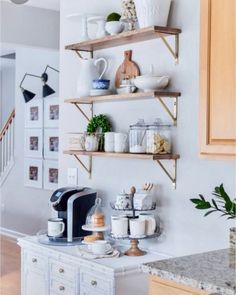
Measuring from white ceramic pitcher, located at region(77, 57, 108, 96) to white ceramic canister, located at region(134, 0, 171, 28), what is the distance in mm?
534

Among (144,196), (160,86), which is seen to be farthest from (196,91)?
(144,196)

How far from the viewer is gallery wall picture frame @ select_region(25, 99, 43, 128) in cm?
668

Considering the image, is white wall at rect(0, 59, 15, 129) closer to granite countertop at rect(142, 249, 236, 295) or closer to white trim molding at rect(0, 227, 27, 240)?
white trim molding at rect(0, 227, 27, 240)

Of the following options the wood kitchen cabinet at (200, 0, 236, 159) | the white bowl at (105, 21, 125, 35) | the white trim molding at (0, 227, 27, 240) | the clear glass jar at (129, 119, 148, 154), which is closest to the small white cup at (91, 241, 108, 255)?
the clear glass jar at (129, 119, 148, 154)

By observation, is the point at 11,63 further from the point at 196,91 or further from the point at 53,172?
the point at 196,91

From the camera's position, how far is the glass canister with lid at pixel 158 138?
2824 millimetres

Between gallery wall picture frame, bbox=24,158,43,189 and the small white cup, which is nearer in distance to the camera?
the small white cup

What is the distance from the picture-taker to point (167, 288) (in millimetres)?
2074

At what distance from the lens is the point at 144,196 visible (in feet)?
9.62

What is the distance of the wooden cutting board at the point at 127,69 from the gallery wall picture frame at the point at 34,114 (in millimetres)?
3531

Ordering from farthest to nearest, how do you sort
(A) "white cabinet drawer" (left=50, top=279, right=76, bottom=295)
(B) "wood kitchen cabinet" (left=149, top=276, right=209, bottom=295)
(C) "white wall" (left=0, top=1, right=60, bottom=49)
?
(C) "white wall" (left=0, top=1, right=60, bottom=49)
(A) "white cabinet drawer" (left=50, top=279, right=76, bottom=295)
(B) "wood kitchen cabinet" (left=149, top=276, right=209, bottom=295)

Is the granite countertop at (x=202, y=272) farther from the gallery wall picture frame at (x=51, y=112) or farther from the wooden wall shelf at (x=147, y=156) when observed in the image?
the gallery wall picture frame at (x=51, y=112)

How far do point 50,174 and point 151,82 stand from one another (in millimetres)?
3902

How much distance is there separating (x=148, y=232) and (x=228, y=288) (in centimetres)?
114
